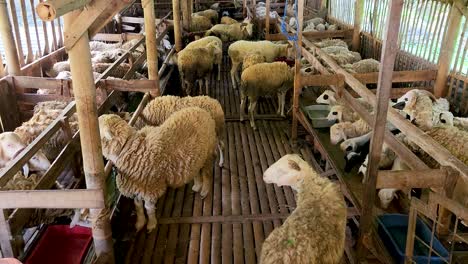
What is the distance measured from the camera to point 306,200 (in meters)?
3.62

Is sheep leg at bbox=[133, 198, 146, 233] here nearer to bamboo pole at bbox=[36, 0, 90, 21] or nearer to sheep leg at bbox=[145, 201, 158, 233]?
sheep leg at bbox=[145, 201, 158, 233]

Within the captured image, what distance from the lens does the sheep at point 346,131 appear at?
5.95 metres

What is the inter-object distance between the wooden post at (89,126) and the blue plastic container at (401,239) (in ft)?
8.25

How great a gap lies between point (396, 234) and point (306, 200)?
3.76ft

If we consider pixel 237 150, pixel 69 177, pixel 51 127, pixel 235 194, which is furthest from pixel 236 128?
pixel 51 127

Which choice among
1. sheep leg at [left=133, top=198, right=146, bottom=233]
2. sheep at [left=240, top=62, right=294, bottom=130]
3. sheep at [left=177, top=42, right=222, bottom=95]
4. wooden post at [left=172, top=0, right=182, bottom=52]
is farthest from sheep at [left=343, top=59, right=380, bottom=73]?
sheep leg at [left=133, top=198, right=146, bottom=233]

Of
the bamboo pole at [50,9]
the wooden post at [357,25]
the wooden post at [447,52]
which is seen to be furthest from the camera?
the wooden post at [357,25]

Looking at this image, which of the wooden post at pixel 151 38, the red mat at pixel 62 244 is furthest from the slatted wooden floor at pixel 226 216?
the wooden post at pixel 151 38

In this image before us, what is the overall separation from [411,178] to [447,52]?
459 centimetres

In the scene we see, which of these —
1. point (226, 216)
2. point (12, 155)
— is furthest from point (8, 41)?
point (226, 216)

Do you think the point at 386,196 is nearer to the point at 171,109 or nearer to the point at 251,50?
the point at 171,109

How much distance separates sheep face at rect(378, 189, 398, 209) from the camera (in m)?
4.60

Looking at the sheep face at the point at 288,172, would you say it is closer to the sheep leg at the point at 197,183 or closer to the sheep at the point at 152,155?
the sheep at the point at 152,155

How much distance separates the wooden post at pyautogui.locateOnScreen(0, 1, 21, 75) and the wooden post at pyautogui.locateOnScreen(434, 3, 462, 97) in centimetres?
736
